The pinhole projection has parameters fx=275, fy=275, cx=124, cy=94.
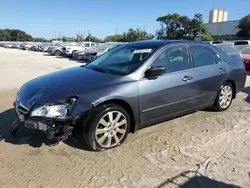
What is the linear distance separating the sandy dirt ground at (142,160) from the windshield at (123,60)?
1146 mm

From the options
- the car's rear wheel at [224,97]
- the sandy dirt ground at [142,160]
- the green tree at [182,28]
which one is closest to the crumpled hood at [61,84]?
the sandy dirt ground at [142,160]

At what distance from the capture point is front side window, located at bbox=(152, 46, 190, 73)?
4621 millimetres

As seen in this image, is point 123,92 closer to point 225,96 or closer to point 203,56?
point 203,56

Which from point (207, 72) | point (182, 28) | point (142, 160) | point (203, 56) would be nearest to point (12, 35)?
point (182, 28)

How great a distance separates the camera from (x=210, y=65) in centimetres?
545

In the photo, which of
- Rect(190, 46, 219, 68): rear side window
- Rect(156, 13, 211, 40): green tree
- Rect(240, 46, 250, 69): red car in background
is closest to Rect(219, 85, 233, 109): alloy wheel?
Rect(190, 46, 219, 68): rear side window

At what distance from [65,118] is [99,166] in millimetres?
769

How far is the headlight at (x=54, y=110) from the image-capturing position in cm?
364

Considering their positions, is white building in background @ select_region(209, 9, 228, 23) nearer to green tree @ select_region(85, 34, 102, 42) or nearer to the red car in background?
green tree @ select_region(85, 34, 102, 42)

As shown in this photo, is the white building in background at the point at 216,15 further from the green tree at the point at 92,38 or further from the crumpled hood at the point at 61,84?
the crumpled hood at the point at 61,84

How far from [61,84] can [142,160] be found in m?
1.62

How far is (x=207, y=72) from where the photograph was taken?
531cm

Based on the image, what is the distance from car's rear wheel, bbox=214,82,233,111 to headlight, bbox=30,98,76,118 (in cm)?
344

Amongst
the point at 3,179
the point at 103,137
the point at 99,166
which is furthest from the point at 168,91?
the point at 3,179
